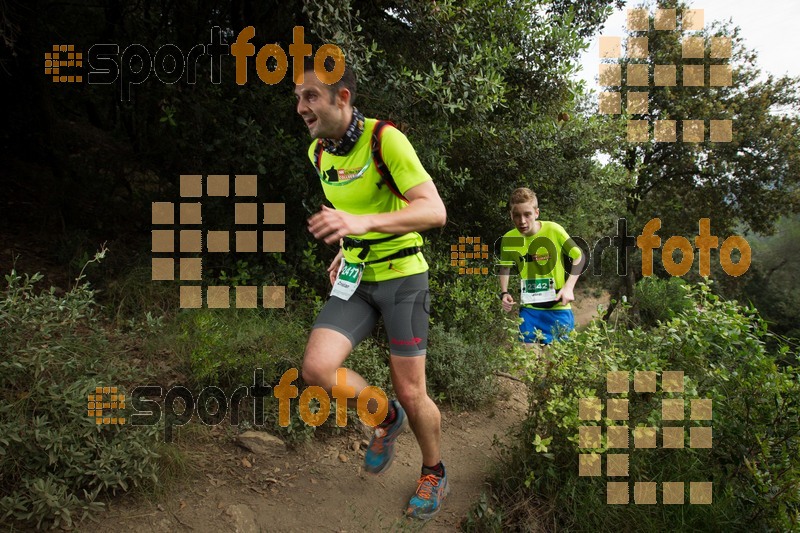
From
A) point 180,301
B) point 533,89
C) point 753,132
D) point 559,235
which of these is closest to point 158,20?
point 180,301

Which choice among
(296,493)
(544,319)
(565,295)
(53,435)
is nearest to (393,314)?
(296,493)

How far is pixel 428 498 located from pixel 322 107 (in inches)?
101

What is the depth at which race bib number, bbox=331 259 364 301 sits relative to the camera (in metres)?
3.20

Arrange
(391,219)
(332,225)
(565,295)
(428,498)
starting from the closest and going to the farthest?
(332,225), (391,219), (428,498), (565,295)

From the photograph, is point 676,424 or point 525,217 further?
point 525,217

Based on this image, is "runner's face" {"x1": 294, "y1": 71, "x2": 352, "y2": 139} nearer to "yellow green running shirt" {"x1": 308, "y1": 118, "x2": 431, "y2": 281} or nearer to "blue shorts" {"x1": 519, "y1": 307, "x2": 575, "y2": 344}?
"yellow green running shirt" {"x1": 308, "y1": 118, "x2": 431, "y2": 281}

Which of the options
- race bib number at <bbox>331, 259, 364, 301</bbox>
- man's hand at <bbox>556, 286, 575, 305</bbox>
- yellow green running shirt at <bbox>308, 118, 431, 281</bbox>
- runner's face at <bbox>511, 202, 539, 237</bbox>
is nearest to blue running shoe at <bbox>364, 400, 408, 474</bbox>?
race bib number at <bbox>331, 259, 364, 301</bbox>

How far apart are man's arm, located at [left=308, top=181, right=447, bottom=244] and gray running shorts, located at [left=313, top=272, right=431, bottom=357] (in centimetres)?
56

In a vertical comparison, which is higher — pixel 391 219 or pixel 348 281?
pixel 391 219

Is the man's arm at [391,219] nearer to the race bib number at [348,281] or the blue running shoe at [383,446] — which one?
the race bib number at [348,281]

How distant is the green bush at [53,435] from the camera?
2789 millimetres

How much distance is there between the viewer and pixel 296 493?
Result: 365cm

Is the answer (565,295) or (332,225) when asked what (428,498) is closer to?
(332,225)

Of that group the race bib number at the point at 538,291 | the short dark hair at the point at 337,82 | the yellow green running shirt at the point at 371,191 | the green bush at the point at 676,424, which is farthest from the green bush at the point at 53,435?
the race bib number at the point at 538,291
